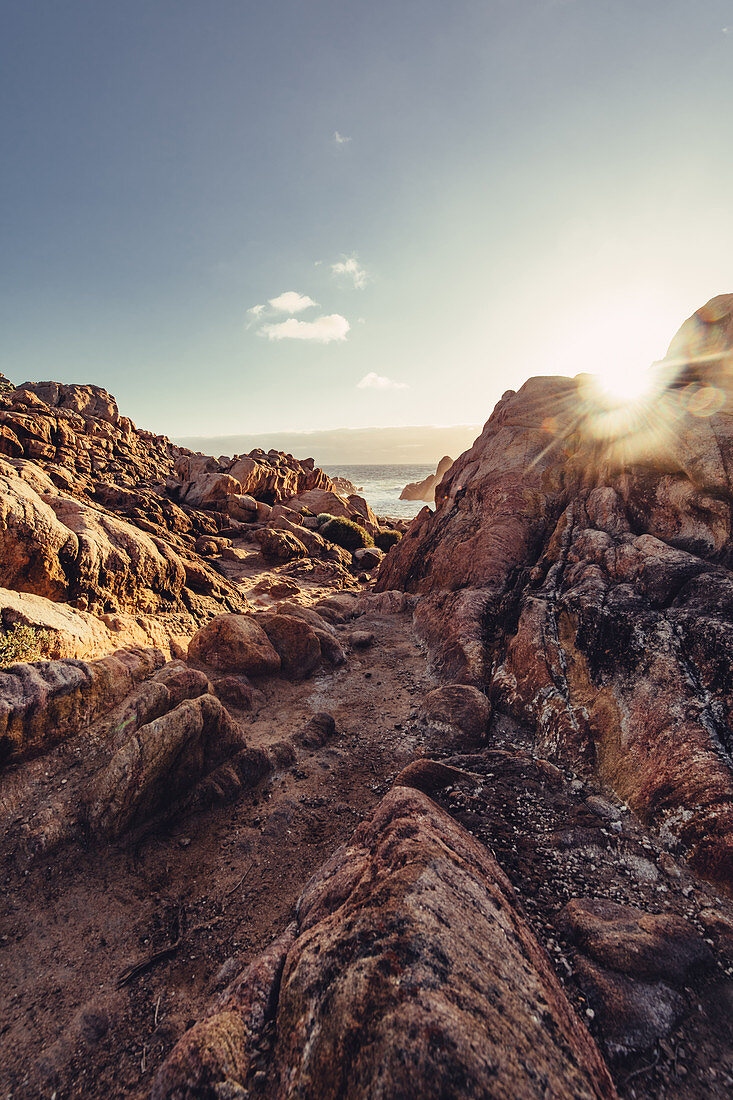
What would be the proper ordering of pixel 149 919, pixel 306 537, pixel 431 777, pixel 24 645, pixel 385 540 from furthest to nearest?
pixel 385 540 → pixel 306 537 → pixel 24 645 → pixel 431 777 → pixel 149 919

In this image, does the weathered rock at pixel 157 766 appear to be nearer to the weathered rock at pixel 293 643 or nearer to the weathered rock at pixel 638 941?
the weathered rock at pixel 293 643

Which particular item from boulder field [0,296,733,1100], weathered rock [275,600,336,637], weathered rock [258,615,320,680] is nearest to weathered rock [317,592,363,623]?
weathered rock [275,600,336,637]

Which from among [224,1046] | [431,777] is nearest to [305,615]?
[431,777]

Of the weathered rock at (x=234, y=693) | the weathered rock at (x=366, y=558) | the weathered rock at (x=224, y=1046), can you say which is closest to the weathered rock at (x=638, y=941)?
the weathered rock at (x=224, y=1046)

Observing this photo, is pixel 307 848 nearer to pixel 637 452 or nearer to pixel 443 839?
pixel 443 839

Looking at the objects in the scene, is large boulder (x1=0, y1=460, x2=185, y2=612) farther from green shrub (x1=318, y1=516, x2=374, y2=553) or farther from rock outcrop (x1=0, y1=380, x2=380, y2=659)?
green shrub (x1=318, y1=516, x2=374, y2=553)

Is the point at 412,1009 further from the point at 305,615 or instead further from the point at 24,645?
the point at 305,615

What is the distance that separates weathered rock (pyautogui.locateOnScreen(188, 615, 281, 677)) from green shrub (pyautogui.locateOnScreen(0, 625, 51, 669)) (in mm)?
4108

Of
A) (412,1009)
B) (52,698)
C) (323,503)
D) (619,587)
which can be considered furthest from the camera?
(323,503)

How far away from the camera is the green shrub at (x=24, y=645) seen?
7777 mm

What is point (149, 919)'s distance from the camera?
5.51m

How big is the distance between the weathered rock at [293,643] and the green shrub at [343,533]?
23941mm

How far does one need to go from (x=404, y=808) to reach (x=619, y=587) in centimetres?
700

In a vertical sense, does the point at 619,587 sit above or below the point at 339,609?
above
